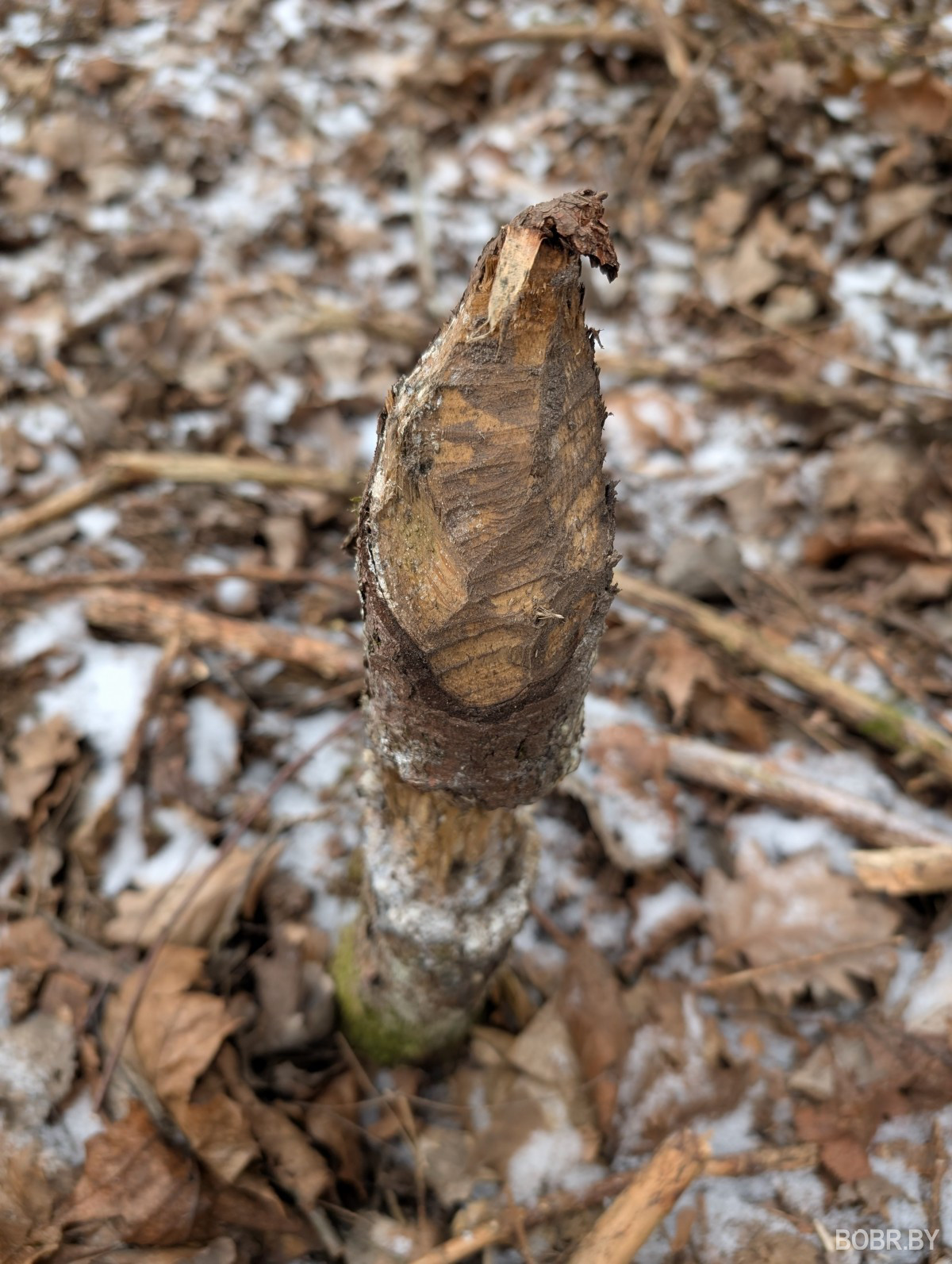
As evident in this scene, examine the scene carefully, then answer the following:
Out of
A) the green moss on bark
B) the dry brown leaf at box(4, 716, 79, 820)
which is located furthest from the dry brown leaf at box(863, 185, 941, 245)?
the dry brown leaf at box(4, 716, 79, 820)

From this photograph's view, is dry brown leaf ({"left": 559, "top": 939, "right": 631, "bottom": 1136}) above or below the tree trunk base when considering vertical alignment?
below

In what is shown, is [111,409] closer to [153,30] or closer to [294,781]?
[294,781]

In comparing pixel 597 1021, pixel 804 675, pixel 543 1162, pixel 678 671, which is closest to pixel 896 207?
pixel 804 675

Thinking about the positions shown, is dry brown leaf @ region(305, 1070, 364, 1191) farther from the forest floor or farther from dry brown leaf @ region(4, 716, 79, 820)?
dry brown leaf @ region(4, 716, 79, 820)

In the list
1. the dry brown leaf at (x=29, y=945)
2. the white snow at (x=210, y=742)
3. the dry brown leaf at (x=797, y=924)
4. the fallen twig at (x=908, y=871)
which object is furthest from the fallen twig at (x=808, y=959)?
the dry brown leaf at (x=29, y=945)

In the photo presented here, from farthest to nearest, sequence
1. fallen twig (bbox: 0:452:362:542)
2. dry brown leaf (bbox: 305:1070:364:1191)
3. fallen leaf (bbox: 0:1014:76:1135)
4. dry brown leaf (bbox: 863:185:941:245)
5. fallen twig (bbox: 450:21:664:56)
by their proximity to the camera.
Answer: fallen twig (bbox: 450:21:664:56), dry brown leaf (bbox: 863:185:941:245), fallen twig (bbox: 0:452:362:542), dry brown leaf (bbox: 305:1070:364:1191), fallen leaf (bbox: 0:1014:76:1135)

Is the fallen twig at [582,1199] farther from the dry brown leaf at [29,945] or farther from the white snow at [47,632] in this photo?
the white snow at [47,632]
